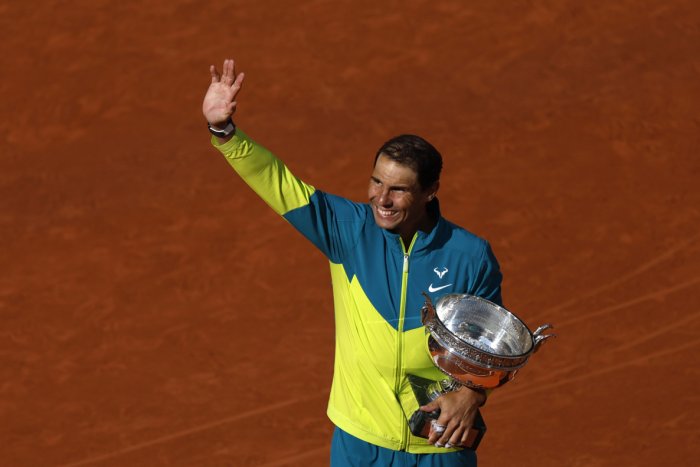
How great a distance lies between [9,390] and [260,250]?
2.06 m

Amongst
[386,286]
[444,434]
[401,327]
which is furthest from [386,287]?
[444,434]

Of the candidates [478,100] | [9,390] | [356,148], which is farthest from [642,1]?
[9,390]

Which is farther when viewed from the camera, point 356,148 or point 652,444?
point 356,148

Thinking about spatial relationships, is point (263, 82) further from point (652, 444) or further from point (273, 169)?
point (273, 169)

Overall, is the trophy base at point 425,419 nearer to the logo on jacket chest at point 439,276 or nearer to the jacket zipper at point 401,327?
the jacket zipper at point 401,327

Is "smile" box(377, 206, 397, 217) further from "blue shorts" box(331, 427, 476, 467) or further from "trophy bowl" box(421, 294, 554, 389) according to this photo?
"blue shorts" box(331, 427, 476, 467)

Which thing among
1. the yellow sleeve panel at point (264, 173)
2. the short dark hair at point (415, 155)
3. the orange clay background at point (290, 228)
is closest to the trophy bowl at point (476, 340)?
the short dark hair at point (415, 155)

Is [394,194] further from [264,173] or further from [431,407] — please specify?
[431,407]

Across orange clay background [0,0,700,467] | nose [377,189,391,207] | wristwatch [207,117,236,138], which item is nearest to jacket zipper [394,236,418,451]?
nose [377,189,391,207]

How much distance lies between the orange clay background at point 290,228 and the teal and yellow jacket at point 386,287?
2.96 meters

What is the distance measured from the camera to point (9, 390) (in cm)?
803

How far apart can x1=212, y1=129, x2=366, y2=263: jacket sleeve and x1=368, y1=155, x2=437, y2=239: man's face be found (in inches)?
5.8

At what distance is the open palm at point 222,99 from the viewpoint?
435 centimetres

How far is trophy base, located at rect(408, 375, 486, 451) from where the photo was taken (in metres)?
4.46
